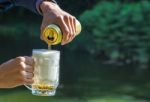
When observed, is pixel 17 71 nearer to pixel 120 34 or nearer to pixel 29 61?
pixel 29 61

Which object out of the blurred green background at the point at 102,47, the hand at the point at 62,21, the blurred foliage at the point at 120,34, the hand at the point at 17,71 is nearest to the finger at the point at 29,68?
the hand at the point at 17,71

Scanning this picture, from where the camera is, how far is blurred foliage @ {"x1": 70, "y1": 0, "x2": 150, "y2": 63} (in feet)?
31.2

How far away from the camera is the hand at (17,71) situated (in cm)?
183

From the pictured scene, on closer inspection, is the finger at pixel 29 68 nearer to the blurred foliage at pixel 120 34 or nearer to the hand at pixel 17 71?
the hand at pixel 17 71

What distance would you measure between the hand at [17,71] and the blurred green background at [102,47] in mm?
5729

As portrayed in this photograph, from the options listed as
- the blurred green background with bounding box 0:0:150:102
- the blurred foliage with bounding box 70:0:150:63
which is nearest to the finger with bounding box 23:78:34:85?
the blurred green background with bounding box 0:0:150:102

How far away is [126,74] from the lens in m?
8.65

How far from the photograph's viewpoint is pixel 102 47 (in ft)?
32.1

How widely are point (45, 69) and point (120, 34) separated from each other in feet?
25.2

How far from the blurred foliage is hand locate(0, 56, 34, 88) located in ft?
25.0

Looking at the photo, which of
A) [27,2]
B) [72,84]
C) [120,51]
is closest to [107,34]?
[120,51]

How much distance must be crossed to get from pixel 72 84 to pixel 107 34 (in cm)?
202

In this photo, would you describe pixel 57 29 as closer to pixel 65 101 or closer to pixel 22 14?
pixel 65 101

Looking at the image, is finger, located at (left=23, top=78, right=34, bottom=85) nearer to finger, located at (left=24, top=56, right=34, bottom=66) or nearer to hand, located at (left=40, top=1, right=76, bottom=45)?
finger, located at (left=24, top=56, right=34, bottom=66)
